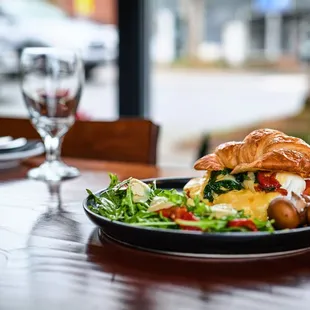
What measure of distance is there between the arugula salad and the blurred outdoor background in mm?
2173

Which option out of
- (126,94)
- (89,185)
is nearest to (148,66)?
(126,94)

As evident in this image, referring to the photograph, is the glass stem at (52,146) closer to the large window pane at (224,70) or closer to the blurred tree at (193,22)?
the large window pane at (224,70)

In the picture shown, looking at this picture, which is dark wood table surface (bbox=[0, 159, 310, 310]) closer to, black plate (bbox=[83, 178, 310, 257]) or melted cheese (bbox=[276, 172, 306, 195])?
black plate (bbox=[83, 178, 310, 257])

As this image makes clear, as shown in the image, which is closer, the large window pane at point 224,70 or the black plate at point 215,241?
the black plate at point 215,241

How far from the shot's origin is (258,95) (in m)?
3.43

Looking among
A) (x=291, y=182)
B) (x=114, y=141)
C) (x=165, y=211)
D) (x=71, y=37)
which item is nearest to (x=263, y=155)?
(x=291, y=182)

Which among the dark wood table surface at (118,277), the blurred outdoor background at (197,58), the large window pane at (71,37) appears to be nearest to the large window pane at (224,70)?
the blurred outdoor background at (197,58)

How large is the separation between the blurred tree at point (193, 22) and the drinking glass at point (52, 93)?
5.91ft

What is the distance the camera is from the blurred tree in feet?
11.1

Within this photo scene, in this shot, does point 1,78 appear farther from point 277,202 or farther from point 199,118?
point 277,202

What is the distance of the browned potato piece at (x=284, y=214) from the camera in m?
0.96

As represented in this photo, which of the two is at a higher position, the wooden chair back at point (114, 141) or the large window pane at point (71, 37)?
the large window pane at point (71, 37)

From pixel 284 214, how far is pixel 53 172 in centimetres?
75

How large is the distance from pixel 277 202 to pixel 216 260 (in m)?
0.12
